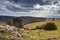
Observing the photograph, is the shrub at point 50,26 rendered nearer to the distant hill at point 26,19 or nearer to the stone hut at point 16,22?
the distant hill at point 26,19

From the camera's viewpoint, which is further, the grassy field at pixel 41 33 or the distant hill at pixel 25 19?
the distant hill at pixel 25 19

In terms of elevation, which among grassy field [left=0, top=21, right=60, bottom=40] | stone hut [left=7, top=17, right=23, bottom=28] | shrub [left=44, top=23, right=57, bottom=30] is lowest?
grassy field [left=0, top=21, right=60, bottom=40]

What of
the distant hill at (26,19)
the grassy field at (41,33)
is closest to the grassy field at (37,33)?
the grassy field at (41,33)

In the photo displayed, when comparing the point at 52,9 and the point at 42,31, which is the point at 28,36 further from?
the point at 52,9

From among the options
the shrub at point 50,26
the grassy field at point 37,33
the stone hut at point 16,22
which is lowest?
the grassy field at point 37,33

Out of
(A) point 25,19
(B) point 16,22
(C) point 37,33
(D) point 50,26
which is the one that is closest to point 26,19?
(A) point 25,19

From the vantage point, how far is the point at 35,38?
13.2 ft

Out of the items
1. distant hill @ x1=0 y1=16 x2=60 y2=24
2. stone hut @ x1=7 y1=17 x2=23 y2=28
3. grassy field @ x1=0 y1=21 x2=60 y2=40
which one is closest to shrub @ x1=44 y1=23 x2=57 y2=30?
grassy field @ x1=0 y1=21 x2=60 y2=40

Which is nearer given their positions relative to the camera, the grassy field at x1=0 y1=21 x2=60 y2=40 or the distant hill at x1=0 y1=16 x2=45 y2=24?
the grassy field at x1=0 y1=21 x2=60 y2=40

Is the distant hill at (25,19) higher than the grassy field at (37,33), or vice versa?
the distant hill at (25,19)

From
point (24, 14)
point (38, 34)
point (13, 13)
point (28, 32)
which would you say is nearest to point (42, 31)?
point (38, 34)

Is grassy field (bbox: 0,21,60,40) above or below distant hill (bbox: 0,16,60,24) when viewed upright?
below

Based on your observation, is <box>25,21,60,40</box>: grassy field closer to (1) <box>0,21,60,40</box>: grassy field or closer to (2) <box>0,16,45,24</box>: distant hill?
(1) <box>0,21,60,40</box>: grassy field

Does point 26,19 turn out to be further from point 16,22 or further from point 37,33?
point 37,33
